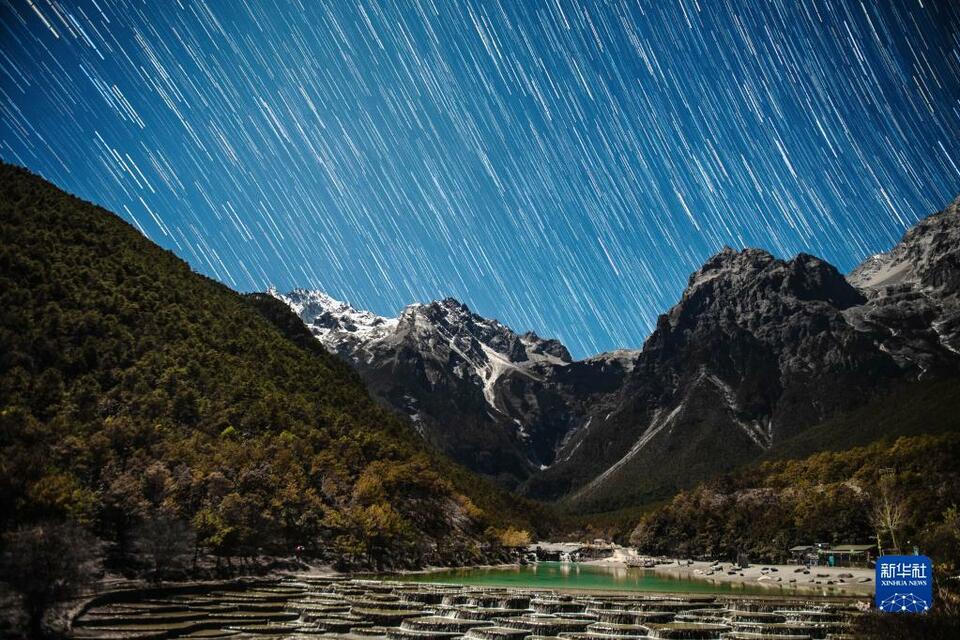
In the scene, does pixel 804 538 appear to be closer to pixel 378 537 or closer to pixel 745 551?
pixel 745 551

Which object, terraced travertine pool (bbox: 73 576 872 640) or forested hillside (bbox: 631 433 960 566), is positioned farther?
forested hillside (bbox: 631 433 960 566)

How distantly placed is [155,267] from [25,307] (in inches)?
2037

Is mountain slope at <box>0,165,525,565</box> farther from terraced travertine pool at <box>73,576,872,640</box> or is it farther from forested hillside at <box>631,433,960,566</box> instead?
forested hillside at <box>631,433,960,566</box>

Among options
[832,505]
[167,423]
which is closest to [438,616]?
[167,423]

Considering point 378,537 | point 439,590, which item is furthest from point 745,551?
point 439,590

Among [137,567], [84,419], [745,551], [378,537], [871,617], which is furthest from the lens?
[745,551]

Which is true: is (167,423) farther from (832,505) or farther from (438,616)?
(832,505)

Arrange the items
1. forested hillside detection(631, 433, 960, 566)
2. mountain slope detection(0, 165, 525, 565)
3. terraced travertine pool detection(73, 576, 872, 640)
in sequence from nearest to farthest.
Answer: terraced travertine pool detection(73, 576, 872, 640) < mountain slope detection(0, 165, 525, 565) < forested hillside detection(631, 433, 960, 566)

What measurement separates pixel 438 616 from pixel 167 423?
7101cm

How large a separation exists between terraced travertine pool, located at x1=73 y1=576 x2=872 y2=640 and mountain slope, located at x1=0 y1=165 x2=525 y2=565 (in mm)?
14033

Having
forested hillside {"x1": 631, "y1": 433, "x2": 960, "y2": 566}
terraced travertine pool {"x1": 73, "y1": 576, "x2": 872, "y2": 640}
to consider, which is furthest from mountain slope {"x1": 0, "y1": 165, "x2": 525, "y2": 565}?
forested hillside {"x1": 631, "y1": 433, "x2": 960, "y2": 566}

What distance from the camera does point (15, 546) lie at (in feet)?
131

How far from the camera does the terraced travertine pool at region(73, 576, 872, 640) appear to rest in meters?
47.2

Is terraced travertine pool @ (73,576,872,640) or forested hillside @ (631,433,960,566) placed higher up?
forested hillside @ (631,433,960,566)
